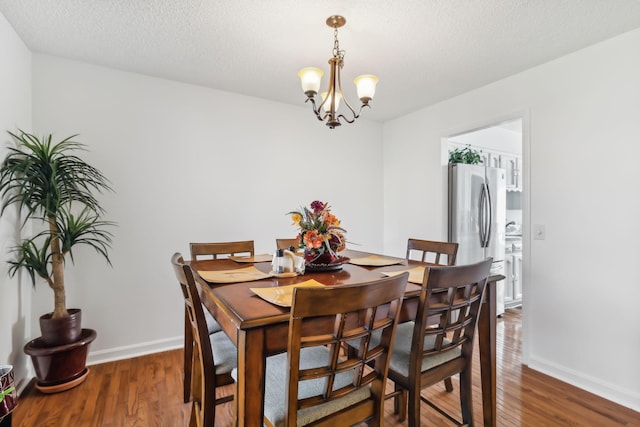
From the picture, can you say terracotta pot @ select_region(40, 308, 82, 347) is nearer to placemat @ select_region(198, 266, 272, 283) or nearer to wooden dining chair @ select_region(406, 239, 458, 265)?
placemat @ select_region(198, 266, 272, 283)

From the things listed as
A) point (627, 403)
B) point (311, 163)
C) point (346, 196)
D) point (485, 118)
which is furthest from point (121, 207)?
point (627, 403)

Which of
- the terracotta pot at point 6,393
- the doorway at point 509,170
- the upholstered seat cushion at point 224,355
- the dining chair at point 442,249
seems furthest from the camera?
the doorway at point 509,170

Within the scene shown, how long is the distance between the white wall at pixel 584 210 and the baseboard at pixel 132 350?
121 inches

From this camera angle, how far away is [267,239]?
332cm

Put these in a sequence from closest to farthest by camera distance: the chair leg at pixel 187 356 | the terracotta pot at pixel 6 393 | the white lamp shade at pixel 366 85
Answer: the terracotta pot at pixel 6 393
the white lamp shade at pixel 366 85
the chair leg at pixel 187 356

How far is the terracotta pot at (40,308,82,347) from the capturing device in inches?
81.8

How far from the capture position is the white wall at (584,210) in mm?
2057

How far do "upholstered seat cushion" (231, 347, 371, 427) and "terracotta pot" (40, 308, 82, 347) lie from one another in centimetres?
155

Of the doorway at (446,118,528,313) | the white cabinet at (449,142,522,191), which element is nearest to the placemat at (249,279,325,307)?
the doorway at (446,118,528,313)

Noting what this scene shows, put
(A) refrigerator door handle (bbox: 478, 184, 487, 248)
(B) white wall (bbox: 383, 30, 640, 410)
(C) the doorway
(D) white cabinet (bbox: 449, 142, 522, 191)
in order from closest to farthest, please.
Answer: (B) white wall (bbox: 383, 30, 640, 410) < (A) refrigerator door handle (bbox: 478, 184, 487, 248) < (C) the doorway < (D) white cabinet (bbox: 449, 142, 522, 191)

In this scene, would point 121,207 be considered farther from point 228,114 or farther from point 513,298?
point 513,298

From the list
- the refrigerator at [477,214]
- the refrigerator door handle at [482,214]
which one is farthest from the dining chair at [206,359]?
the refrigerator door handle at [482,214]

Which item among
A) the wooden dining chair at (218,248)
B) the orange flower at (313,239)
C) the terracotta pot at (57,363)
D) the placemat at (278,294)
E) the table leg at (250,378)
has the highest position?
the orange flower at (313,239)

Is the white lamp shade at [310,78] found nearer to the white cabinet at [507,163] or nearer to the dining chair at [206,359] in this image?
the dining chair at [206,359]
